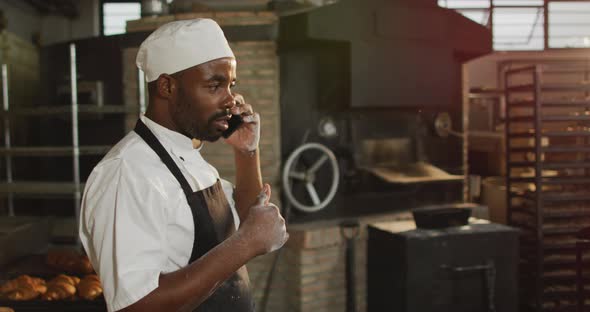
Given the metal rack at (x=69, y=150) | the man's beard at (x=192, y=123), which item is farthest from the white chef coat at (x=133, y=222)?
the metal rack at (x=69, y=150)

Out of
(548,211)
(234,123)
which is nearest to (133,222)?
(234,123)

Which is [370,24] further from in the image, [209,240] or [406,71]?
[209,240]

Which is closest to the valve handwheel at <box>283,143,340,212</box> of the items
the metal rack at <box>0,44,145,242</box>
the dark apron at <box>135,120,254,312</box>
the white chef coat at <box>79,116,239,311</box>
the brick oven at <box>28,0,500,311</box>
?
the brick oven at <box>28,0,500,311</box>

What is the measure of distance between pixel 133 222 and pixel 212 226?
233 millimetres

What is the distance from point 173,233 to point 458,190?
4178 millimetres

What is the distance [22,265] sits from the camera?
340cm

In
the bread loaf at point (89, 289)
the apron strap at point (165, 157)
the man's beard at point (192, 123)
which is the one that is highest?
the man's beard at point (192, 123)

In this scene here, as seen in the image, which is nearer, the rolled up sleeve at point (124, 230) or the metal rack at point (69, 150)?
the rolled up sleeve at point (124, 230)

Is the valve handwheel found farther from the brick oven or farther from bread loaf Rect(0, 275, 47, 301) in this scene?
bread loaf Rect(0, 275, 47, 301)

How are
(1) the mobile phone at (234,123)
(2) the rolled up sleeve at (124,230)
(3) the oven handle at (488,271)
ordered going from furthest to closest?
(3) the oven handle at (488,271)
(1) the mobile phone at (234,123)
(2) the rolled up sleeve at (124,230)

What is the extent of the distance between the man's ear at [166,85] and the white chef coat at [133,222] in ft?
0.40

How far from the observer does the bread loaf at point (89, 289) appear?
265 centimetres

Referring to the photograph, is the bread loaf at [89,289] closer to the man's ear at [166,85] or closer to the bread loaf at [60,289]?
the bread loaf at [60,289]

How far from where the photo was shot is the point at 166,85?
130 cm
